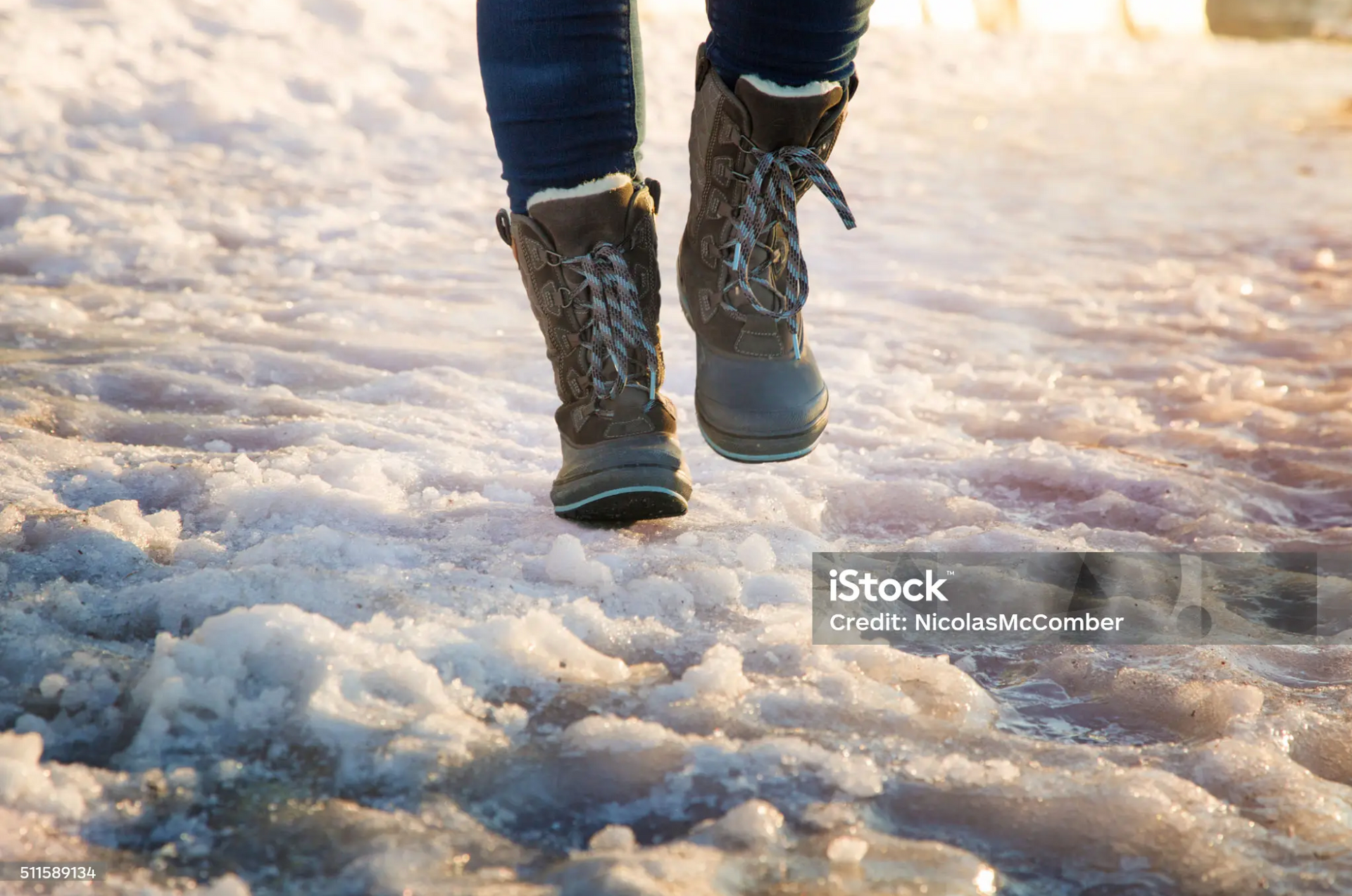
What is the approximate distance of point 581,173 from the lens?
5.09 feet

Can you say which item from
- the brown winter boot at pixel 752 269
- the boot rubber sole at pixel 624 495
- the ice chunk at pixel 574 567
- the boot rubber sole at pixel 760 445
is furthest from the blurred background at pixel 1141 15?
the ice chunk at pixel 574 567

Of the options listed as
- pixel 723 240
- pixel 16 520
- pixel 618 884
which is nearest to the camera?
pixel 618 884

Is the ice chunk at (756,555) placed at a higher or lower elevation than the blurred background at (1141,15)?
lower

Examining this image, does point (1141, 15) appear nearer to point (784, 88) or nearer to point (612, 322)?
point (784, 88)

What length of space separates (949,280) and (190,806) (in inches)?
123

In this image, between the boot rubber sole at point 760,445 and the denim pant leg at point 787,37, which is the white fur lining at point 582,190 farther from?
the boot rubber sole at point 760,445

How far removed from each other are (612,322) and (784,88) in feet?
1.44

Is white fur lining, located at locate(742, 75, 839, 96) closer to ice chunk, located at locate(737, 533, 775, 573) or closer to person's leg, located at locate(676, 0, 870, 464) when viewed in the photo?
person's leg, located at locate(676, 0, 870, 464)

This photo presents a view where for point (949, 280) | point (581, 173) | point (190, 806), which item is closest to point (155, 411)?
point (581, 173)

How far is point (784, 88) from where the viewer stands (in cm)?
160

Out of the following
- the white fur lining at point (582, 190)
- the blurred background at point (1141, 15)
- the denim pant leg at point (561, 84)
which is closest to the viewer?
the denim pant leg at point (561, 84)

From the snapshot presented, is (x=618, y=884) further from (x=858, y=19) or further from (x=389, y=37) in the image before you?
(x=389, y=37)

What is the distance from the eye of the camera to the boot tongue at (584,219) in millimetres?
1570

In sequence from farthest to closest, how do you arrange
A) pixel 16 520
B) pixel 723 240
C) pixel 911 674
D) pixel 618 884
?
pixel 723 240
pixel 16 520
pixel 911 674
pixel 618 884
